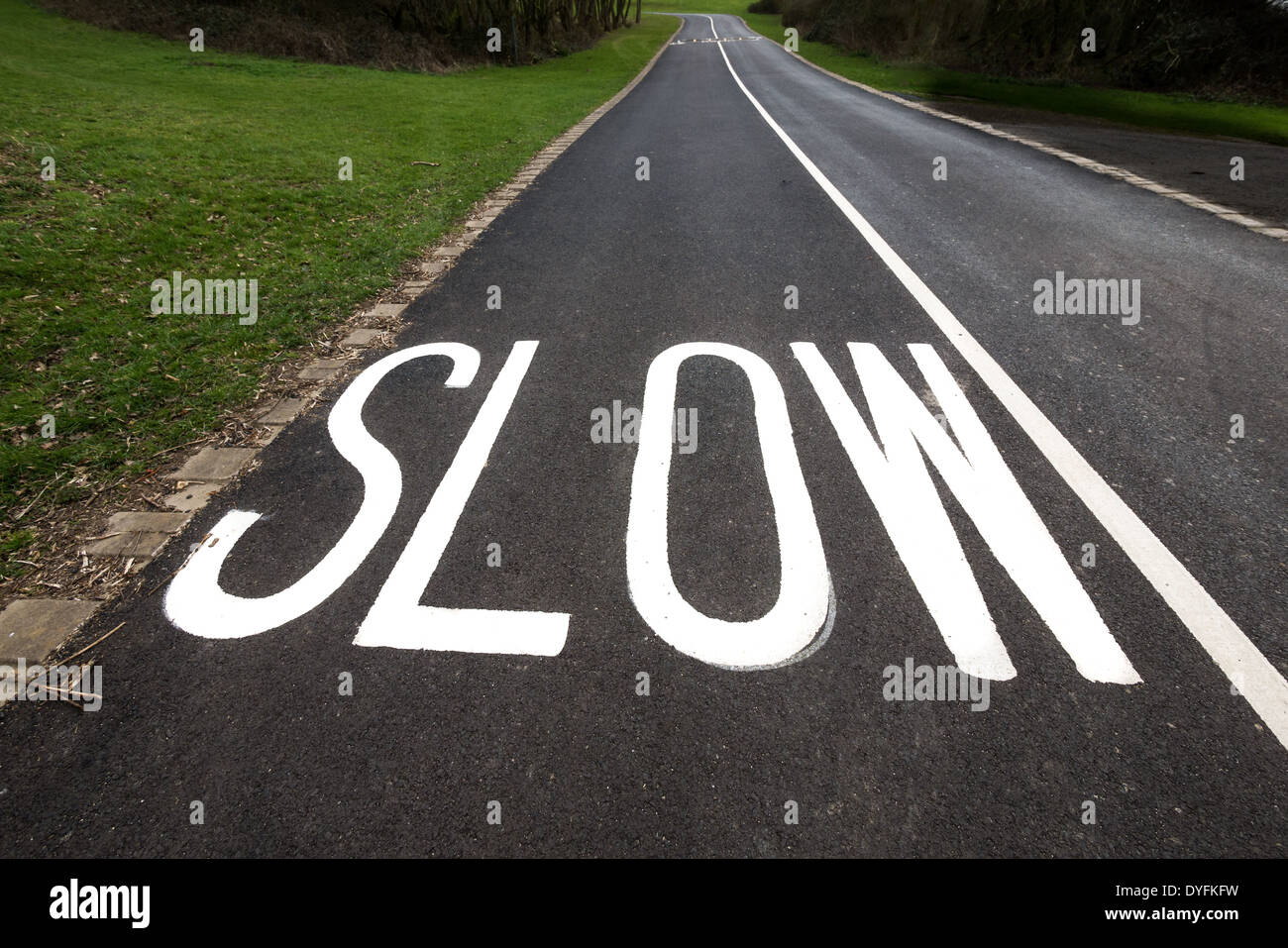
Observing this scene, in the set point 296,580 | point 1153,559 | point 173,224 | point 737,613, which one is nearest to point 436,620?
point 296,580

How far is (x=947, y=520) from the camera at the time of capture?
294 centimetres

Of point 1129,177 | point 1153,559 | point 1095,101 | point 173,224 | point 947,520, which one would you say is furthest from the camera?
point 1095,101

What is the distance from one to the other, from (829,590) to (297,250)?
20.7 ft

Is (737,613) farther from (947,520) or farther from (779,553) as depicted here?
(947,520)

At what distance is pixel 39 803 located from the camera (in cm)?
194

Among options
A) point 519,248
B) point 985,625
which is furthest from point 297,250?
point 985,625

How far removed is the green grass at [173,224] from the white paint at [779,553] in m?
2.79

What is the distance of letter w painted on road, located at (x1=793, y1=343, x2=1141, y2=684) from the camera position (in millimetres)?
2365

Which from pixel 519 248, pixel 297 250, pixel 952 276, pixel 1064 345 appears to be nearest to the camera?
pixel 1064 345

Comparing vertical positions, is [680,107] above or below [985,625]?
above

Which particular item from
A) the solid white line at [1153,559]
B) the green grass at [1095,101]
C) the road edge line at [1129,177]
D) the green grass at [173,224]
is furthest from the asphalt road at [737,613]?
the green grass at [1095,101]

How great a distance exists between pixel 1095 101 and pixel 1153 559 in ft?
68.0

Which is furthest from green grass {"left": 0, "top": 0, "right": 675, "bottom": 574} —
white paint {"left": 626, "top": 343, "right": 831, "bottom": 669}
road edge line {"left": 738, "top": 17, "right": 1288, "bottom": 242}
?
road edge line {"left": 738, "top": 17, "right": 1288, "bottom": 242}
